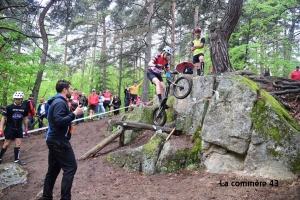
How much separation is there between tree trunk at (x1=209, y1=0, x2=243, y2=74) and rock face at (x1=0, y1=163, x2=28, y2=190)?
673 cm

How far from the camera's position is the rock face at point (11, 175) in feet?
20.3

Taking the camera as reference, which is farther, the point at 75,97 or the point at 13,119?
the point at 75,97

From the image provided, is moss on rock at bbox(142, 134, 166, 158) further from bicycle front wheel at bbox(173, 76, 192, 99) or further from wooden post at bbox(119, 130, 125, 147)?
wooden post at bbox(119, 130, 125, 147)

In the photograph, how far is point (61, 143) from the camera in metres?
3.91

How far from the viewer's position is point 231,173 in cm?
516

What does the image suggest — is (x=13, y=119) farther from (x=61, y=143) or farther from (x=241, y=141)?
(x=241, y=141)

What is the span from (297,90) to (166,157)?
4.40m

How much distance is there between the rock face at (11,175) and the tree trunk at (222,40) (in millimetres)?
6726

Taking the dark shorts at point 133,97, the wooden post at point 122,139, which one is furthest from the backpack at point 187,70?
the dark shorts at point 133,97

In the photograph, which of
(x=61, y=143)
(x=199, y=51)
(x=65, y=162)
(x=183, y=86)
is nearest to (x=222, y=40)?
(x=199, y=51)

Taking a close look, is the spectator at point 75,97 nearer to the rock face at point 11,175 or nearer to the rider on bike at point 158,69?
the rock face at point 11,175

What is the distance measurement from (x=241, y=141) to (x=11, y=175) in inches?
232

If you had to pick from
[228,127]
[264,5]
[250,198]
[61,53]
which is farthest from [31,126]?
[61,53]

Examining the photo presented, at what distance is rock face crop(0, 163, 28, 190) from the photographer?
6.18 meters
